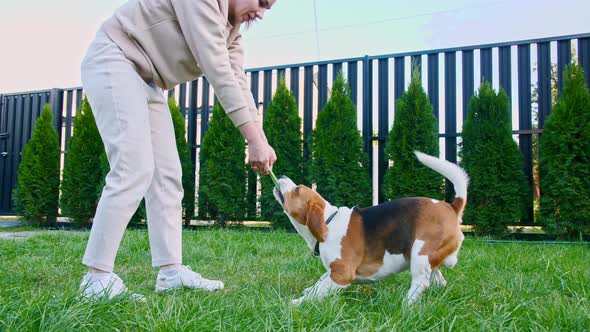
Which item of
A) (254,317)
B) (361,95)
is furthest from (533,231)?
(254,317)

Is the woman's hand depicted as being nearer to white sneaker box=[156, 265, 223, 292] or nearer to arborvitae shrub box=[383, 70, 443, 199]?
white sneaker box=[156, 265, 223, 292]

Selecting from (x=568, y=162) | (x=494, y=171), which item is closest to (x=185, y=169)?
(x=494, y=171)

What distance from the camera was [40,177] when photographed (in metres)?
8.47

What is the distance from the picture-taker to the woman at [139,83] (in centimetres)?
226

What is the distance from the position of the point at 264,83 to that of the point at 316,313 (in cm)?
660

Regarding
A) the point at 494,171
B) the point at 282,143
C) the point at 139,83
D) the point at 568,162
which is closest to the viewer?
the point at 139,83

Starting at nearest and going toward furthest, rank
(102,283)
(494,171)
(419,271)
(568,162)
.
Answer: (102,283) < (419,271) < (568,162) < (494,171)

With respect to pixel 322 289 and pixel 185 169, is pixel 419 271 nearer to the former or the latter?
pixel 322 289

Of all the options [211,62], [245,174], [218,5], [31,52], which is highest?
[31,52]

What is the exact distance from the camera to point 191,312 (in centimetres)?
171

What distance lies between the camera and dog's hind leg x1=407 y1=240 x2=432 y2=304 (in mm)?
2279

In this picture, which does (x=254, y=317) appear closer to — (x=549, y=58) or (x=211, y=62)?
(x=211, y=62)

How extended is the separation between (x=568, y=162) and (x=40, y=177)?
866cm

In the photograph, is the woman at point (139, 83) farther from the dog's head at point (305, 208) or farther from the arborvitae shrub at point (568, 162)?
the arborvitae shrub at point (568, 162)
